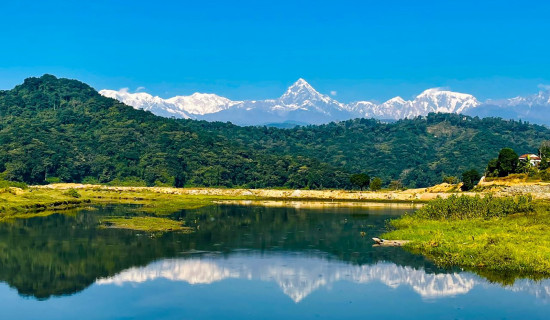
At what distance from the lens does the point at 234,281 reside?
1996 inches

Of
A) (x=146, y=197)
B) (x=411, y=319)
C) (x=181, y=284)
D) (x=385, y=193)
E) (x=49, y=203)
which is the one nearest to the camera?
(x=411, y=319)

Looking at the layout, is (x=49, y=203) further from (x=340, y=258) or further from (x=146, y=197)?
(x=340, y=258)

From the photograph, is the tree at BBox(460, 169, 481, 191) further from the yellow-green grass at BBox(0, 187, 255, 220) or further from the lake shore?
the yellow-green grass at BBox(0, 187, 255, 220)

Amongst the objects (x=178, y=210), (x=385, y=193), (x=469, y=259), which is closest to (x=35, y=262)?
(x=469, y=259)

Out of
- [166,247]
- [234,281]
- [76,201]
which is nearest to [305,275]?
[234,281]

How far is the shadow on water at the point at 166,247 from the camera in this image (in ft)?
177

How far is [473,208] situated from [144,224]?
49.7m

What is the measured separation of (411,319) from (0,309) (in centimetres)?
3026

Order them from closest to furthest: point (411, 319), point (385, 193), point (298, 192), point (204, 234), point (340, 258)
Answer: point (411, 319) < point (340, 258) < point (204, 234) < point (385, 193) < point (298, 192)

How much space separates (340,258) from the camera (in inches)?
2434

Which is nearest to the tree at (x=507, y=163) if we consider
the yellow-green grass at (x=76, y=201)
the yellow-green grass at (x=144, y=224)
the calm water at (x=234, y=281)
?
the yellow-green grass at (x=76, y=201)

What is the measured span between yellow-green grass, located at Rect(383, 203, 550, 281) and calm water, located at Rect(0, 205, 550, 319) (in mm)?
2926

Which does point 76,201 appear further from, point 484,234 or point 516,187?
point 516,187

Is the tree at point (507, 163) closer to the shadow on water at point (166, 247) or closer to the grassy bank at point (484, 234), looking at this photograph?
the shadow on water at point (166, 247)
